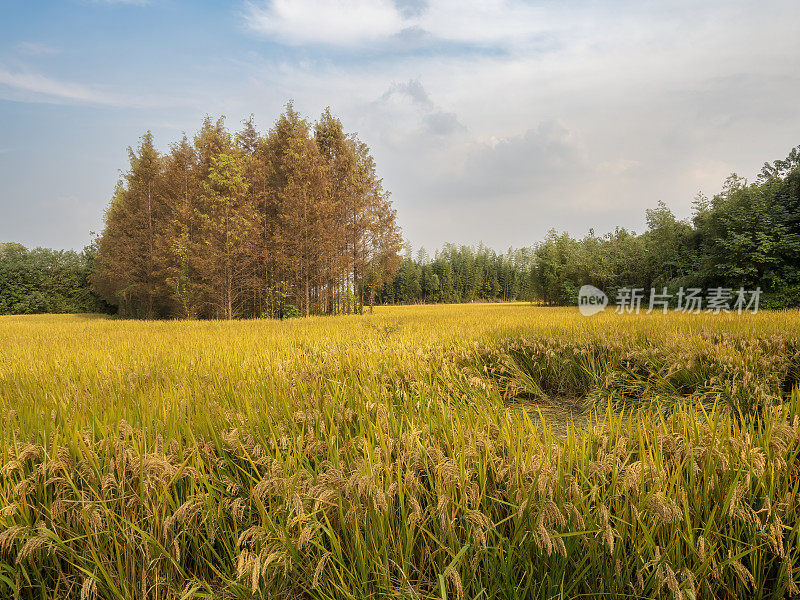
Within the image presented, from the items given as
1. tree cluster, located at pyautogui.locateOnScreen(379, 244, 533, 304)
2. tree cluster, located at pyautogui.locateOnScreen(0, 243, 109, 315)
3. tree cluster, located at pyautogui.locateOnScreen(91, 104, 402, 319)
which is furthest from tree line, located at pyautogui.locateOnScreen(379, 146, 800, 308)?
tree cluster, located at pyautogui.locateOnScreen(0, 243, 109, 315)

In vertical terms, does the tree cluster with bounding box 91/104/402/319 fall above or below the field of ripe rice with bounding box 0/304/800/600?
above

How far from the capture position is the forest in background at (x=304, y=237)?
1598cm

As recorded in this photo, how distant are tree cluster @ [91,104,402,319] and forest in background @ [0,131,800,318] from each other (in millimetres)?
72

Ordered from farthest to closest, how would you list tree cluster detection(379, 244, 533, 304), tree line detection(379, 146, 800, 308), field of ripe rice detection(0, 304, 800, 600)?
tree cluster detection(379, 244, 533, 304), tree line detection(379, 146, 800, 308), field of ripe rice detection(0, 304, 800, 600)

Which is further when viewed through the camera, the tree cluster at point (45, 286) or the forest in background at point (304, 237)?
the tree cluster at point (45, 286)

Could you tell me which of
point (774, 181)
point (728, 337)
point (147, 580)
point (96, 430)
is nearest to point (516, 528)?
point (147, 580)

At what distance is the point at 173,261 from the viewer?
771 inches

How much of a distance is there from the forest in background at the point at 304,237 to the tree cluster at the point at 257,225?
0.07m

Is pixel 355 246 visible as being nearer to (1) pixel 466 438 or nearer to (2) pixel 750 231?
(2) pixel 750 231

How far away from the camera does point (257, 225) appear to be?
17969 mm

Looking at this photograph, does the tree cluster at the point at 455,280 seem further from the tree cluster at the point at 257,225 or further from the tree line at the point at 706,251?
the tree cluster at the point at 257,225

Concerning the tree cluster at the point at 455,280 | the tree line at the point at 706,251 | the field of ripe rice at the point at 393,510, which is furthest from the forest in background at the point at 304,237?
the tree cluster at the point at 455,280

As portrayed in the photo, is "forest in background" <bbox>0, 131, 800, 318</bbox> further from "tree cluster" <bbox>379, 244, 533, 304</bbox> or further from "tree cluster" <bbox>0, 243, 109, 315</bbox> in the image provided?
"tree cluster" <bbox>379, 244, 533, 304</bbox>

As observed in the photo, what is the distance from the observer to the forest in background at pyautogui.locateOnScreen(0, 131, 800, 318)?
16.0 m
